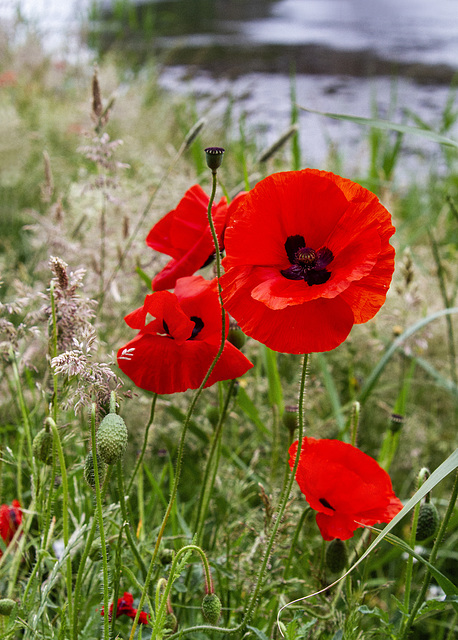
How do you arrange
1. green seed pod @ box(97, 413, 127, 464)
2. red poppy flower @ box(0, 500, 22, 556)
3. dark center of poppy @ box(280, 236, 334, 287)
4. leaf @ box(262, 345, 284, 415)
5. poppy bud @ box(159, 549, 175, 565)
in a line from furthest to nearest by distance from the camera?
leaf @ box(262, 345, 284, 415) < red poppy flower @ box(0, 500, 22, 556) < poppy bud @ box(159, 549, 175, 565) < dark center of poppy @ box(280, 236, 334, 287) < green seed pod @ box(97, 413, 127, 464)

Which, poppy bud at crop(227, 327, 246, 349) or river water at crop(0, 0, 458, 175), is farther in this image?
river water at crop(0, 0, 458, 175)

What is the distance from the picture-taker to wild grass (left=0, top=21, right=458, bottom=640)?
687 millimetres

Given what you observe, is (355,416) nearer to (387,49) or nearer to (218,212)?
(218,212)

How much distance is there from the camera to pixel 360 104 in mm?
5223

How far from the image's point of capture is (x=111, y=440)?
0.54 m

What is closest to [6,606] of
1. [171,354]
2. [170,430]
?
[171,354]

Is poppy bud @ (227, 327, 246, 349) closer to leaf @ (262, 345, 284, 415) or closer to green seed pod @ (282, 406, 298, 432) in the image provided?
green seed pod @ (282, 406, 298, 432)

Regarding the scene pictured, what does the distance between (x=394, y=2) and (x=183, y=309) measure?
1030cm

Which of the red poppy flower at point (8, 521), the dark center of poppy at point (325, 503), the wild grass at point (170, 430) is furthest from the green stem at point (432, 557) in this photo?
the red poppy flower at point (8, 521)

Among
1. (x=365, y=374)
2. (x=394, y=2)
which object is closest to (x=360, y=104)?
(x=365, y=374)

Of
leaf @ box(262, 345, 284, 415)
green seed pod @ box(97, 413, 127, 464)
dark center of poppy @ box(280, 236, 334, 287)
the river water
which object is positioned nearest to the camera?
green seed pod @ box(97, 413, 127, 464)

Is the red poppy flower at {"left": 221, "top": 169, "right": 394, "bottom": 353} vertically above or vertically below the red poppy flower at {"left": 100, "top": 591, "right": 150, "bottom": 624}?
above

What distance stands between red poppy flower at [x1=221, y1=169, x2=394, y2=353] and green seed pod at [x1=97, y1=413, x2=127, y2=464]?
14cm

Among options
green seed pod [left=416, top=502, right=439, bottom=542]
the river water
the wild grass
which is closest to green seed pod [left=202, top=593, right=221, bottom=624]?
the wild grass
